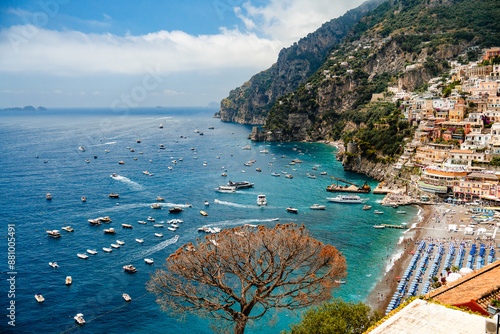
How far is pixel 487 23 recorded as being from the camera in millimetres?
122500

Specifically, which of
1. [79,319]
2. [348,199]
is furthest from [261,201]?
[79,319]

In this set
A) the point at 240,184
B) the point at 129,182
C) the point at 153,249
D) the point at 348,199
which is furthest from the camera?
the point at 129,182

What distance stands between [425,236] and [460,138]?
31136mm

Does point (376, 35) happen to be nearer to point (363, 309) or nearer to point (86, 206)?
point (86, 206)

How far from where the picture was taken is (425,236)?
47125 mm

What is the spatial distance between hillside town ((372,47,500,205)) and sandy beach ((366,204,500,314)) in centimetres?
494

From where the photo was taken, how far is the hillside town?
59.7 m

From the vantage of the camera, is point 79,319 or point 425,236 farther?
point 425,236

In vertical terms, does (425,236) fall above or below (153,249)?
above

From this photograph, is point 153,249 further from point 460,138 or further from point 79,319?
point 460,138

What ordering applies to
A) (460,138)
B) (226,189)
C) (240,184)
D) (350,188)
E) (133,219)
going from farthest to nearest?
1. (240,184)
2. (350,188)
3. (226,189)
4. (460,138)
5. (133,219)

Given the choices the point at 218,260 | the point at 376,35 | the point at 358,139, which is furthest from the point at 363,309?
the point at 376,35

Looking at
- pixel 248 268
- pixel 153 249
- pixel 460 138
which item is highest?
pixel 460 138

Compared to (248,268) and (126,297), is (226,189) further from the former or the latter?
(248,268)
